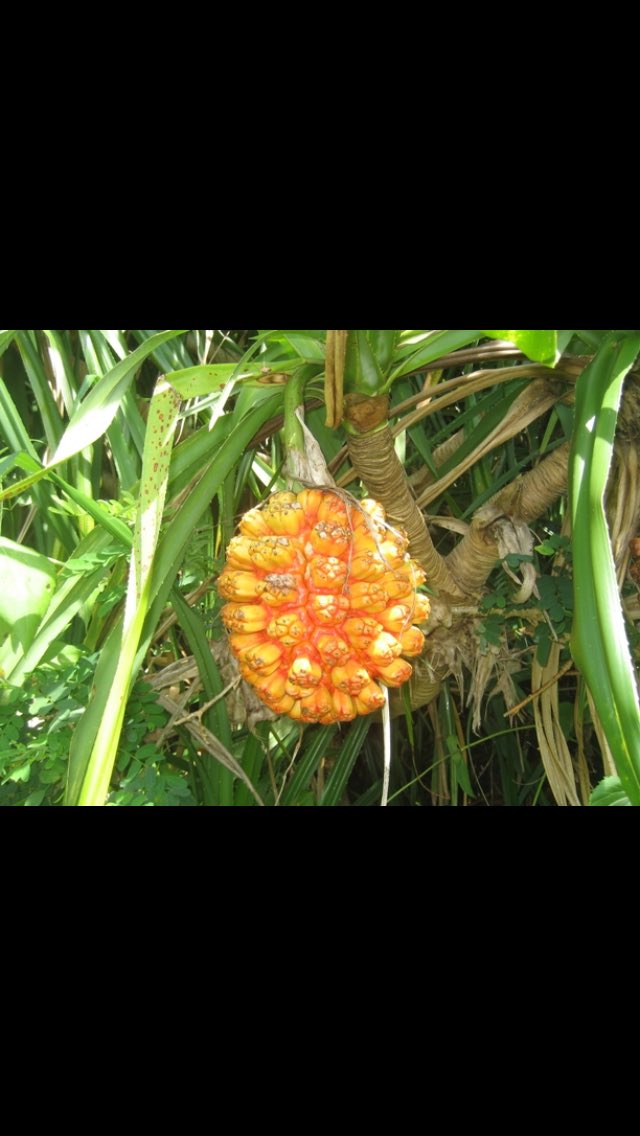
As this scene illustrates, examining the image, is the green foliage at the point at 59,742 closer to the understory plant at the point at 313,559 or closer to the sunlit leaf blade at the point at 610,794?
the understory plant at the point at 313,559

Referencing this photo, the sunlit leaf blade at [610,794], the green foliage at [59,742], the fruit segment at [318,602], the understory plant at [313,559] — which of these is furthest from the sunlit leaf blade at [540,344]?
the green foliage at [59,742]

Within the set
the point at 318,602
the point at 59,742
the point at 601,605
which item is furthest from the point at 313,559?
the point at 59,742

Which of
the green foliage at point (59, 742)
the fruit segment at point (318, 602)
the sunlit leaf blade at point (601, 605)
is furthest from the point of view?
the green foliage at point (59, 742)

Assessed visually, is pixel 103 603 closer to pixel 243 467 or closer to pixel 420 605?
pixel 243 467

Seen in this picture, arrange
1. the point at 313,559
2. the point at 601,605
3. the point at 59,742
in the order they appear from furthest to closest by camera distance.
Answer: the point at 59,742 < the point at 313,559 < the point at 601,605

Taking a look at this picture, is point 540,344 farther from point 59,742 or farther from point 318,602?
point 59,742

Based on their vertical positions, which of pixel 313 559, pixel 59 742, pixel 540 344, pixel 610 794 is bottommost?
pixel 610 794

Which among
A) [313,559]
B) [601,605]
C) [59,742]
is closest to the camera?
[601,605]

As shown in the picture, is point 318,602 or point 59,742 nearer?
point 318,602

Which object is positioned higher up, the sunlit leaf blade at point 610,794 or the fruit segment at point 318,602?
the fruit segment at point 318,602
